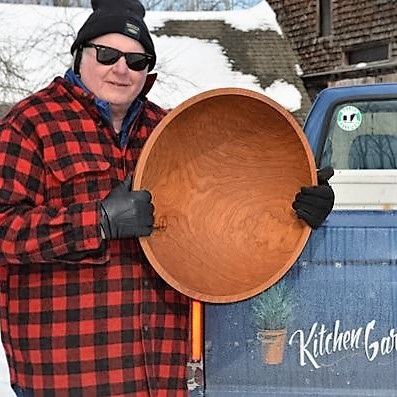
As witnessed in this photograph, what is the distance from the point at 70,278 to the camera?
2.04 m

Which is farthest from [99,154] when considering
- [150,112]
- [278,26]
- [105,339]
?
[278,26]

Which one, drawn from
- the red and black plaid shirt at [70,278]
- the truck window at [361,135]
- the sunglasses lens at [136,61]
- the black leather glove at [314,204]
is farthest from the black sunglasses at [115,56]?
the truck window at [361,135]

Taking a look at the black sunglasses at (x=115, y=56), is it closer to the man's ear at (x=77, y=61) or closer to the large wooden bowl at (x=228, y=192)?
the man's ear at (x=77, y=61)

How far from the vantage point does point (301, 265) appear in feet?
7.75

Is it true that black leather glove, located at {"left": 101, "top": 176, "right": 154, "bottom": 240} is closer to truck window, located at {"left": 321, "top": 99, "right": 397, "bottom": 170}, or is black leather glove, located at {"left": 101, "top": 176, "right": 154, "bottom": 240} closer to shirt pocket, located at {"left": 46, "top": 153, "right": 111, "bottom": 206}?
shirt pocket, located at {"left": 46, "top": 153, "right": 111, "bottom": 206}

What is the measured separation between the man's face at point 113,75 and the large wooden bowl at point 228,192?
0.47 ft

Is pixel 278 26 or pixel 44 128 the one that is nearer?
pixel 44 128

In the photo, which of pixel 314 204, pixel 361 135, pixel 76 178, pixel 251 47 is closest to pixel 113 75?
pixel 76 178

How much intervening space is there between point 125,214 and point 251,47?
15.7 m

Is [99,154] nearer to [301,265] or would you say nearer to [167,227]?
[167,227]

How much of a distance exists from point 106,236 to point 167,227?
0.39 meters

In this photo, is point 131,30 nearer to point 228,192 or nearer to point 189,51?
point 228,192

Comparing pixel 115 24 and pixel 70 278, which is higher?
pixel 115 24

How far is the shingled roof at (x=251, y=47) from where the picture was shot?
53.4 ft
